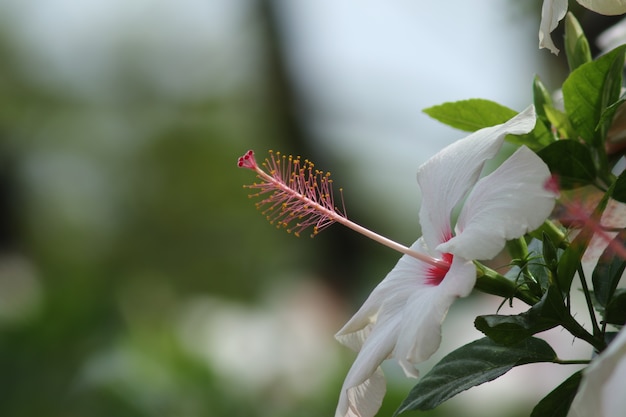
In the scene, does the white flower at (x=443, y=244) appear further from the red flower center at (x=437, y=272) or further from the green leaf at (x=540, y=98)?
the green leaf at (x=540, y=98)

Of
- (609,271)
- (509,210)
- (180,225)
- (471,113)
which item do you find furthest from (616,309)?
(180,225)

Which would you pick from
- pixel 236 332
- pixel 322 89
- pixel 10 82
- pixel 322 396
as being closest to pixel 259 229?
pixel 10 82

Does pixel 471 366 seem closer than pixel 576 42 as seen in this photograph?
Yes

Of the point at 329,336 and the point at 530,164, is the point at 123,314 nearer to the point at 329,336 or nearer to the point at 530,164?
the point at 329,336

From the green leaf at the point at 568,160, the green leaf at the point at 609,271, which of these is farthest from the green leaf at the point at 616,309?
the green leaf at the point at 568,160

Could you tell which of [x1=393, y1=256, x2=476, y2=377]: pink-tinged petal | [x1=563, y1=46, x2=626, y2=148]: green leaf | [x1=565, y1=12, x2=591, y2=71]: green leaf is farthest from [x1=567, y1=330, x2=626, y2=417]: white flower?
[x1=565, y1=12, x2=591, y2=71]: green leaf

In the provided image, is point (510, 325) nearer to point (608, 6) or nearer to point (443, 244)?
point (443, 244)

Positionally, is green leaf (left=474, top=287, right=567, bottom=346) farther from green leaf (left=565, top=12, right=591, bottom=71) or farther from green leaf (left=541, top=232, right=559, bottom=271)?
green leaf (left=565, top=12, right=591, bottom=71)
